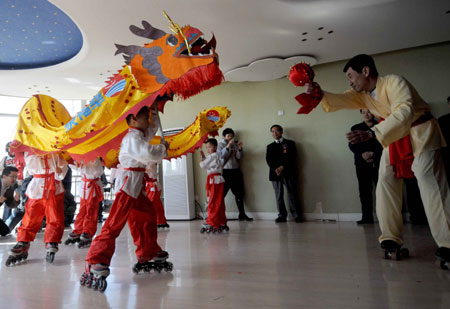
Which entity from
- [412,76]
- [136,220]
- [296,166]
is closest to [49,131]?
[136,220]

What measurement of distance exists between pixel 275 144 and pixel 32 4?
392 centimetres

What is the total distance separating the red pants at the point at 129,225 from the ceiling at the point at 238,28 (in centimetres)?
213

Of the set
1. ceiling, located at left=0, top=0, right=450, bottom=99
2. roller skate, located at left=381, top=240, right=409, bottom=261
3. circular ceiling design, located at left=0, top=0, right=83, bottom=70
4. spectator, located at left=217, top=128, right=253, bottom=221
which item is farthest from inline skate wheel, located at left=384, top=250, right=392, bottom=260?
circular ceiling design, located at left=0, top=0, right=83, bottom=70

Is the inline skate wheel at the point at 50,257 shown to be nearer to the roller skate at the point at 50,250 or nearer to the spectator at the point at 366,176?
the roller skate at the point at 50,250

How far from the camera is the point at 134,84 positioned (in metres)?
2.16

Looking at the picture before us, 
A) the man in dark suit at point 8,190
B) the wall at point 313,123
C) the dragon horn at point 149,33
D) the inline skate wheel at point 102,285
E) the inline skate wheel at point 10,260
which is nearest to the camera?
the inline skate wheel at point 102,285

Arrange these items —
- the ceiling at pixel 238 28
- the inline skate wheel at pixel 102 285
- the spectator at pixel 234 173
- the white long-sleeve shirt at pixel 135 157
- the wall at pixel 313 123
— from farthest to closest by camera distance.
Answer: the spectator at pixel 234 173, the wall at pixel 313 123, the ceiling at pixel 238 28, the white long-sleeve shirt at pixel 135 157, the inline skate wheel at pixel 102 285

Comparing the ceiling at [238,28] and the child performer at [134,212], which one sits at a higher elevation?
the ceiling at [238,28]

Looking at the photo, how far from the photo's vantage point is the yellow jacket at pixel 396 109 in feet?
6.26

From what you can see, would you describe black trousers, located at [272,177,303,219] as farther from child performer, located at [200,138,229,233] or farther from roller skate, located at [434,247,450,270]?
roller skate, located at [434,247,450,270]

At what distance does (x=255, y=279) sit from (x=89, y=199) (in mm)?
2486

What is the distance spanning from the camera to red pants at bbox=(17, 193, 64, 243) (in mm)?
2754

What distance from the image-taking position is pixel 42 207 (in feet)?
9.25

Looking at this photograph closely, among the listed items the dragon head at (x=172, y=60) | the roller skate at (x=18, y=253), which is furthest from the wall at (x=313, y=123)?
the roller skate at (x=18, y=253)
